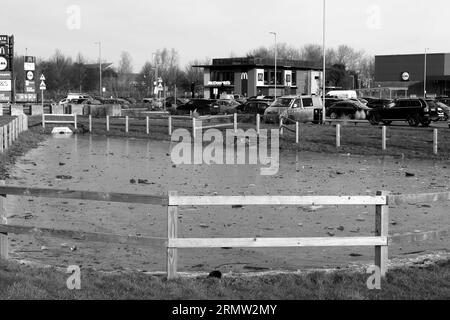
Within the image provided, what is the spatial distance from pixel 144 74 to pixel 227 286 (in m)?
125

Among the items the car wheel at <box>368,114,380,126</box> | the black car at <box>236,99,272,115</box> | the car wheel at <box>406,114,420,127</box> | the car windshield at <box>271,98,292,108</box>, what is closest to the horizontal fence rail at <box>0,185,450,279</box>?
the car wheel at <box>406,114,420,127</box>

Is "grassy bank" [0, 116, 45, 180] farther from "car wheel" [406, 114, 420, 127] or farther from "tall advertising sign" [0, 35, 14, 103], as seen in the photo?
"car wheel" [406, 114, 420, 127]

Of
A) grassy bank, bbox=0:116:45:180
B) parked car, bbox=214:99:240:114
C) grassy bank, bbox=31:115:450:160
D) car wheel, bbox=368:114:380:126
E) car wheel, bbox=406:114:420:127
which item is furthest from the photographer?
parked car, bbox=214:99:240:114

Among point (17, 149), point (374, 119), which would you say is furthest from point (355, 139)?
point (17, 149)

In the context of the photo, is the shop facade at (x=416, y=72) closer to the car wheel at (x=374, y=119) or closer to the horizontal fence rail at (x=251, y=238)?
the car wheel at (x=374, y=119)

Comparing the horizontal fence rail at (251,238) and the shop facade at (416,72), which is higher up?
the shop facade at (416,72)

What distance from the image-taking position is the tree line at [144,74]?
103 meters

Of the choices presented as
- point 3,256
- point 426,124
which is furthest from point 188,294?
point 426,124

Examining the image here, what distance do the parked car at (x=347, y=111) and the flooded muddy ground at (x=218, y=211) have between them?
68.0 feet

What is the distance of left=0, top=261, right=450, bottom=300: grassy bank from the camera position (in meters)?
6.16

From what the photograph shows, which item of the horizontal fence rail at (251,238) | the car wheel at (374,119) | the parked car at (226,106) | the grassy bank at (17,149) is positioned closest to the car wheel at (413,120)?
the car wheel at (374,119)

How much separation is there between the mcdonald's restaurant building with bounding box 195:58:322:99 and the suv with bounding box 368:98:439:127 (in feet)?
207
